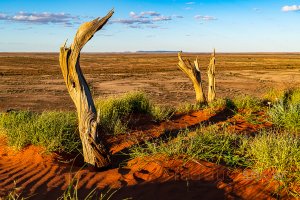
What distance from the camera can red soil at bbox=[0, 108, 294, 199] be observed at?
484 centimetres

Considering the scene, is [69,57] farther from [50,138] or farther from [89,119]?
[50,138]

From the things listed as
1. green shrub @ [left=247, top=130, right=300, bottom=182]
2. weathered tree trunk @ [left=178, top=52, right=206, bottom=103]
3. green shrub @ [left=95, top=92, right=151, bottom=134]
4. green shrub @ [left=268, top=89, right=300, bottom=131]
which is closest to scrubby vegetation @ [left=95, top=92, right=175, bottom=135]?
green shrub @ [left=95, top=92, right=151, bottom=134]

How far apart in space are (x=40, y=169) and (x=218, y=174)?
269 centimetres

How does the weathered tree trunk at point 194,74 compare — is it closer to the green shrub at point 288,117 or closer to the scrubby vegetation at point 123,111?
the scrubby vegetation at point 123,111

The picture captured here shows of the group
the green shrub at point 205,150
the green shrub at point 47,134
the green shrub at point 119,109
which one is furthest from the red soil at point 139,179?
the green shrub at point 119,109

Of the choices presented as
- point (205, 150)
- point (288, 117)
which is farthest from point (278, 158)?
point (288, 117)

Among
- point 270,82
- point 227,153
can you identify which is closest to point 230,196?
point 227,153

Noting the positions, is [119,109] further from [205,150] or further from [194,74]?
[205,150]

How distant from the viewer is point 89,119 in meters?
6.24

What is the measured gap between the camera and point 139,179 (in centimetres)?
541

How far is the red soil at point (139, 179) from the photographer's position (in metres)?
4.84

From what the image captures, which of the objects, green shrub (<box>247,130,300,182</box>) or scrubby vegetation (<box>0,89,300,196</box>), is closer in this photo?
green shrub (<box>247,130,300,182</box>)

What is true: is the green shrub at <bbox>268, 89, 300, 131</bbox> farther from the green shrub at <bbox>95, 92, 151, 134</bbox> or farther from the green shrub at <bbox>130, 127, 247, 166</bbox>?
the green shrub at <bbox>95, 92, 151, 134</bbox>

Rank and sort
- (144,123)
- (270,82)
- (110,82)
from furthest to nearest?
(270,82) < (110,82) < (144,123)
